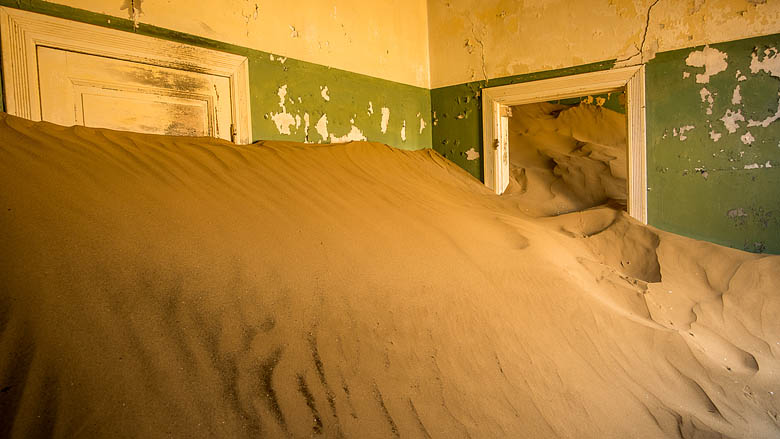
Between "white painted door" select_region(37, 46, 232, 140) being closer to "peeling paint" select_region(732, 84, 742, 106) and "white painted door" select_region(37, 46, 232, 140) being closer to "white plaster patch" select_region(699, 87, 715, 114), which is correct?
"white plaster patch" select_region(699, 87, 715, 114)

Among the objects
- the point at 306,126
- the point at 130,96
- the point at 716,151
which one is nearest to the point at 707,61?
the point at 716,151

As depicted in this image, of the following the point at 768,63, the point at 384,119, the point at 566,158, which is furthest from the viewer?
the point at 566,158

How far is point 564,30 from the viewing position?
5.10 metres

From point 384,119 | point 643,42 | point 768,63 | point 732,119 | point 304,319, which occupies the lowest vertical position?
point 304,319

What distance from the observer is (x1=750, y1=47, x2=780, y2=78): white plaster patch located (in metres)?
4.02

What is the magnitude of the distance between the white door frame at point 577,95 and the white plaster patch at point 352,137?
5.60 feet

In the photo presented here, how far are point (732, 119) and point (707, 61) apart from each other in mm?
621

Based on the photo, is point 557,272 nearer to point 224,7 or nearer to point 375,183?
point 375,183

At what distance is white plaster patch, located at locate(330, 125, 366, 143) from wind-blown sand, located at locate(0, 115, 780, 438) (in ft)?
4.60

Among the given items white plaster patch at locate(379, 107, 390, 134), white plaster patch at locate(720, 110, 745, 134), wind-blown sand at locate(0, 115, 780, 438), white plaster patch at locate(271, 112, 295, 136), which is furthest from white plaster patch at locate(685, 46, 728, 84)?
white plaster patch at locate(271, 112, 295, 136)

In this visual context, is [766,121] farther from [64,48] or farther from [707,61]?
[64,48]

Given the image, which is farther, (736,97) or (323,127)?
(323,127)

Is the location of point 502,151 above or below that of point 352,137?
below

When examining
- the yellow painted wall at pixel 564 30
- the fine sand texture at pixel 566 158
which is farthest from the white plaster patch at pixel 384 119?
the fine sand texture at pixel 566 158
